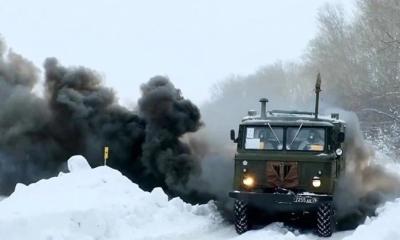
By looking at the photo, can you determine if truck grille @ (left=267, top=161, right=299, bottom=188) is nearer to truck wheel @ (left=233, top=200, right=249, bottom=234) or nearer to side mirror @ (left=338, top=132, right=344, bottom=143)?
truck wheel @ (left=233, top=200, right=249, bottom=234)

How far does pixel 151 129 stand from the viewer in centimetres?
2198

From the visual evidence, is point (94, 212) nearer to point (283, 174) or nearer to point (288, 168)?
point (283, 174)

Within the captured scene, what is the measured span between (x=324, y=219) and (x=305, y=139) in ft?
5.54

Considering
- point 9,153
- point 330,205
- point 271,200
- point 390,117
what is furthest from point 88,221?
point 390,117

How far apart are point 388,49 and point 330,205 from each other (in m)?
24.2

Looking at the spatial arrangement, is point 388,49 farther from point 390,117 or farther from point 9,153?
point 9,153

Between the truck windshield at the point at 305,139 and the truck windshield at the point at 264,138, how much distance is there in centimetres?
20

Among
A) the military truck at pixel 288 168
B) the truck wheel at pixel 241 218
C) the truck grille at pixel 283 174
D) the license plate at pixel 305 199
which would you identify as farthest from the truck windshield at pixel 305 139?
the truck wheel at pixel 241 218

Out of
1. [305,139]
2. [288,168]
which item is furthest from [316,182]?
Answer: [305,139]

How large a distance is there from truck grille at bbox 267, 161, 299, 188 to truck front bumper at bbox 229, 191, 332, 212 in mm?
373

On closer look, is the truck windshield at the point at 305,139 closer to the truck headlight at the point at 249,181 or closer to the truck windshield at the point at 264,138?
the truck windshield at the point at 264,138

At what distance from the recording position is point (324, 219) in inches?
550

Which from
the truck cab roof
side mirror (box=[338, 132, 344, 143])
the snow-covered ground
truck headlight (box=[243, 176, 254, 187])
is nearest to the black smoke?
the snow-covered ground

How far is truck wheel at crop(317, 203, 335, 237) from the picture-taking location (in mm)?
13977
